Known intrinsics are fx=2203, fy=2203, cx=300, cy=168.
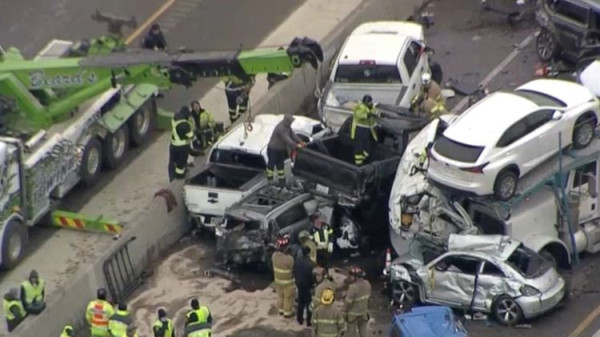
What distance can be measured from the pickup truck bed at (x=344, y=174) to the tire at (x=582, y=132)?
9.92 ft

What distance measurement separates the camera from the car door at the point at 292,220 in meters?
36.3

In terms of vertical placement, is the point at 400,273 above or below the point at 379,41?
below

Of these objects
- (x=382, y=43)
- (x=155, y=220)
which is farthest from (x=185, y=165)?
(x=382, y=43)

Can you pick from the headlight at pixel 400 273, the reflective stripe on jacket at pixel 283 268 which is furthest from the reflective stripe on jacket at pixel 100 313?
the headlight at pixel 400 273

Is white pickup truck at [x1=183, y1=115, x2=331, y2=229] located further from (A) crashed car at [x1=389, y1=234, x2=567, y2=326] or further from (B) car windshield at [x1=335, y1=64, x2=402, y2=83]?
(A) crashed car at [x1=389, y1=234, x2=567, y2=326]

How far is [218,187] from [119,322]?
4.89m

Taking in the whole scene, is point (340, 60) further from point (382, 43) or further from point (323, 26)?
point (323, 26)

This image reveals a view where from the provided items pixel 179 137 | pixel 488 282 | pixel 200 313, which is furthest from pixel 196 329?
pixel 179 137

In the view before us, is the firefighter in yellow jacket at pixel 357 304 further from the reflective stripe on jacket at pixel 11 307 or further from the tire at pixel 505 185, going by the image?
the reflective stripe on jacket at pixel 11 307

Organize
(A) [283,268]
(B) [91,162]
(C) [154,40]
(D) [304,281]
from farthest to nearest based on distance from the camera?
(C) [154,40] < (B) [91,162] < (A) [283,268] < (D) [304,281]

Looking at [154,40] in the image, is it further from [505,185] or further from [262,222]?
[505,185]

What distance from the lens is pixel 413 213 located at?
3553 centimetres

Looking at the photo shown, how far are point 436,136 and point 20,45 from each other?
36.1ft

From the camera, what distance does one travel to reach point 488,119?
3553 cm
